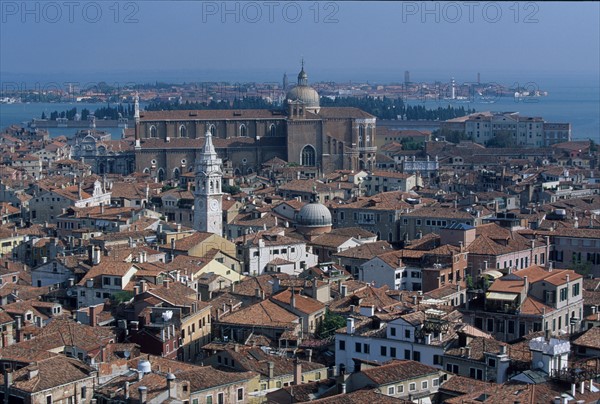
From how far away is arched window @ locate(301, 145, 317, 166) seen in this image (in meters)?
46.7

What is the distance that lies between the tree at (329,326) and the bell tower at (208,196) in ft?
32.7

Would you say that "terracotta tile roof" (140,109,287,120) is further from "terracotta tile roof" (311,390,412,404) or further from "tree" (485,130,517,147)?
"terracotta tile roof" (311,390,412,404)

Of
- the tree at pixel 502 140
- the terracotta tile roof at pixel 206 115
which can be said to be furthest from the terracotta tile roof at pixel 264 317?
the tree at pixel 502 140

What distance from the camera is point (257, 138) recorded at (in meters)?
46.9

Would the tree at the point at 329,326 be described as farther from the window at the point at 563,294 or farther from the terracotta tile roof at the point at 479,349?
the window at the point at 563,294

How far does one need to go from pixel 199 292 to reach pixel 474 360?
617 centimetres

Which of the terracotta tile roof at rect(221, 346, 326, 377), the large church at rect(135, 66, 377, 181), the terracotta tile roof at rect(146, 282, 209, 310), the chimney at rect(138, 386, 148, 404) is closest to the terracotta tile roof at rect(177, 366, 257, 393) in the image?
the chimney at rect(138, 386, 148, 404)

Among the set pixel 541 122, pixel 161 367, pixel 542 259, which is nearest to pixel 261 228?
pixel 542 259

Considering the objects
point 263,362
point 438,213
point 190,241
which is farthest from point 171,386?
point 438,213

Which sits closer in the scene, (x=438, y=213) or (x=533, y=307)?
(x=533, y=307)

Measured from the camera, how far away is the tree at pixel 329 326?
15306mm

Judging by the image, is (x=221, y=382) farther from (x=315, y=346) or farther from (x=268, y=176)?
(x=268, y=176)

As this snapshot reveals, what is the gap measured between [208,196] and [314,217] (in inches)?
88.2

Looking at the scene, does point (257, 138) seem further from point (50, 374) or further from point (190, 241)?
point (50, 374)
